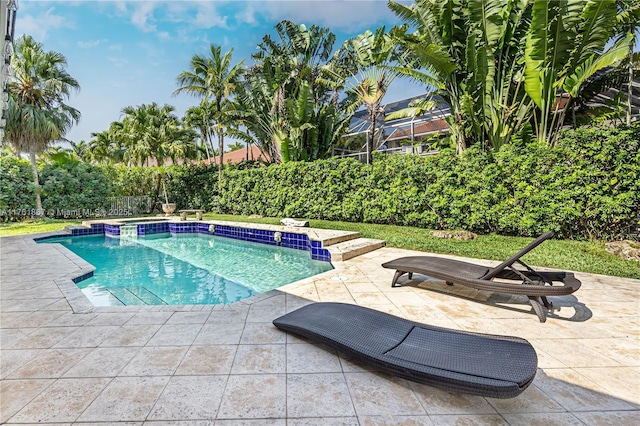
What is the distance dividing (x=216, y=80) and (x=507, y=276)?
1856cm

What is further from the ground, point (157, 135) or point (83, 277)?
point (157, 135)

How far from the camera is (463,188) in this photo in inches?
387

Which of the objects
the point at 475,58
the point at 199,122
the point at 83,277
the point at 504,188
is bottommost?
the point at 83,277

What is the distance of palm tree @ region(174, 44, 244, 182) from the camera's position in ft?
58.6

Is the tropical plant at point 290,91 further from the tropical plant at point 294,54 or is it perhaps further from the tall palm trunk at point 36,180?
the tall palm trunk at point 36,180

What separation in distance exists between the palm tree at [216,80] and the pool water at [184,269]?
28.9 feet

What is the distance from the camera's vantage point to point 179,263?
9016mm

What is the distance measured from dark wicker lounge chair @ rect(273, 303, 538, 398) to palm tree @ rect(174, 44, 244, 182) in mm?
16610

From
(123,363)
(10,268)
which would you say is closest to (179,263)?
(10,268)

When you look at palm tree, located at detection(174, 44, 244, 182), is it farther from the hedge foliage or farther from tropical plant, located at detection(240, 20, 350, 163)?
the hedge foliage

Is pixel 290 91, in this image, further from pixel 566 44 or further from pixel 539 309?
pixel 539 309

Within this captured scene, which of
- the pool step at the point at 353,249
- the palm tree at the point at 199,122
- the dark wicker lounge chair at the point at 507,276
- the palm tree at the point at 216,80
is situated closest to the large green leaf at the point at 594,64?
the dark wicker lounge chair at the point at 507,276

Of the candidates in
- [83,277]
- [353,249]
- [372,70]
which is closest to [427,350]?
[353,249]

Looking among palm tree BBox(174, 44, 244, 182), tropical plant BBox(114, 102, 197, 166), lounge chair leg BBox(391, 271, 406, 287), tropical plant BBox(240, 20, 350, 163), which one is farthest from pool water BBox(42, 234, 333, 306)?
tropical plant BBox(114, 102, 197, 166)
